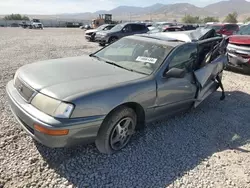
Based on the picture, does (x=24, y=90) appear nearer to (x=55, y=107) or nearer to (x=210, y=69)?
(x=55, y=107)

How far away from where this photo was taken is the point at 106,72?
326 cm

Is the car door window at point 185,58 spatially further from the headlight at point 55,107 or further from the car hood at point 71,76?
the headlight at point 55,107

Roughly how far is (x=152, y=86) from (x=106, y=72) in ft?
2.20

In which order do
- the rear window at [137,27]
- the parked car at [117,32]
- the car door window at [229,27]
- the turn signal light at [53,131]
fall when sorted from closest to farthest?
1. the turn signal light at [53,131]
2. the parked car at [117,32]
3. the rear window at [137,27]
4. the car door window at [229,27]

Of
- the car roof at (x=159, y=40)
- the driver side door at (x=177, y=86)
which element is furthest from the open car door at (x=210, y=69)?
the car roof at (x=159, y=40)

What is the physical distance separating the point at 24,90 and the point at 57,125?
833mm

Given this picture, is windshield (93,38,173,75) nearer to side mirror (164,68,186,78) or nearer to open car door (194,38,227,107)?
side mirror (164,68,186,78)

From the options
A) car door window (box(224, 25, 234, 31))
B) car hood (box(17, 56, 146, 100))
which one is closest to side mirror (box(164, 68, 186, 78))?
car hood (box(17, 56, 146, 100))

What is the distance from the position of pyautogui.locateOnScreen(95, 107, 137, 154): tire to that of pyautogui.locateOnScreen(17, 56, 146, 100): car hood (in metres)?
0.40

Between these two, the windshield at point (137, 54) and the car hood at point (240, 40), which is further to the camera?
the car hood at point (240, 40)

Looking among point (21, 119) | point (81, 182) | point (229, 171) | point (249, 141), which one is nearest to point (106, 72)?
point (21, 119)

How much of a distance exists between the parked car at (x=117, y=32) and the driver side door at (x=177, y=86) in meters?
10.3

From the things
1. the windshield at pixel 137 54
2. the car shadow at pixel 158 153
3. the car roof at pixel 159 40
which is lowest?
the car shadow at pixel 158 153

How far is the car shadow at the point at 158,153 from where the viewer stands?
267cm
